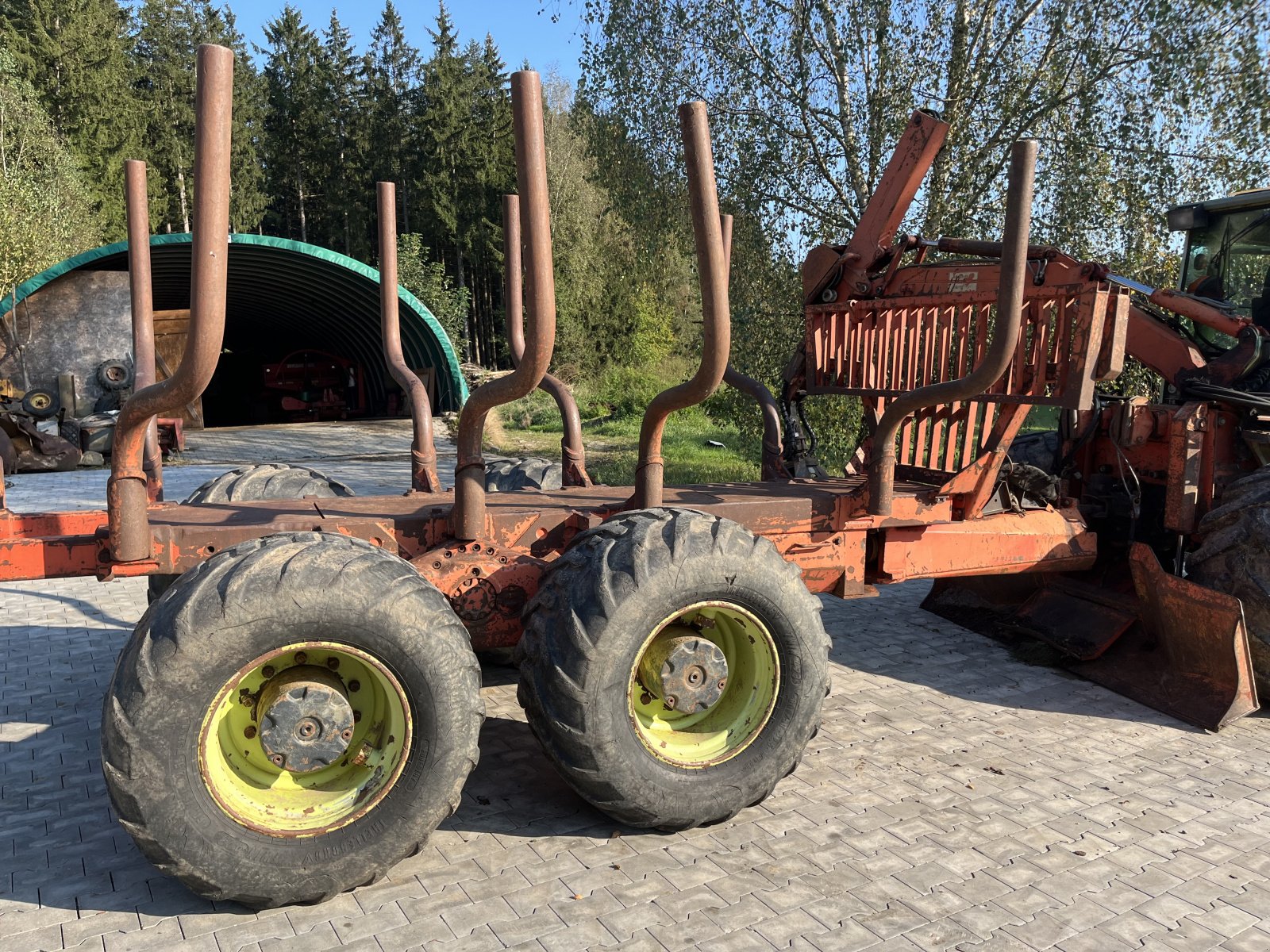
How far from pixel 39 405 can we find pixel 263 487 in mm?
13702

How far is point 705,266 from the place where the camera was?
3.55 m

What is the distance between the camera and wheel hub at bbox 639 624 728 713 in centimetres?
358

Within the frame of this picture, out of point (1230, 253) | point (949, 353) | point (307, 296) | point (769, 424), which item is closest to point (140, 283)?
point (769, 424)

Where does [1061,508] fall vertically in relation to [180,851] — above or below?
above

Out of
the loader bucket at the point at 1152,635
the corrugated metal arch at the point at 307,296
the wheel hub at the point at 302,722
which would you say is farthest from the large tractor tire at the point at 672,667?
the corrugated metal arch at the point at 307,296

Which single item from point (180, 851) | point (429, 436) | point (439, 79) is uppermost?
point (439, 79)

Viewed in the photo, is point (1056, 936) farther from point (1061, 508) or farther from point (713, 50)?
point (713, 50)

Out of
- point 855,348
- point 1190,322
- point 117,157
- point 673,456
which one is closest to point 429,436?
point 855,348

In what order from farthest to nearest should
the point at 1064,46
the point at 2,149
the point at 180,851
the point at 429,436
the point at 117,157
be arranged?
the point at 117,157, the point at 2,149, the point at 1064,46, the point at 429,436, the point at 180,851

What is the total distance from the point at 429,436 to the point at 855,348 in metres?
2.47

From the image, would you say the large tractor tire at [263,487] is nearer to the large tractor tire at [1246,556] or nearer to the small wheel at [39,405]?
the large tractor tire at [1246,556]

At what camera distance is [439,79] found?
39688mm

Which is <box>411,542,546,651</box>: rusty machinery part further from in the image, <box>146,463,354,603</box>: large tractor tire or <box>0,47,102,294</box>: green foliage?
<box>0,47,102,294</box>: green foliage

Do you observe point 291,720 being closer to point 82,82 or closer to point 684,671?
point 684,671
